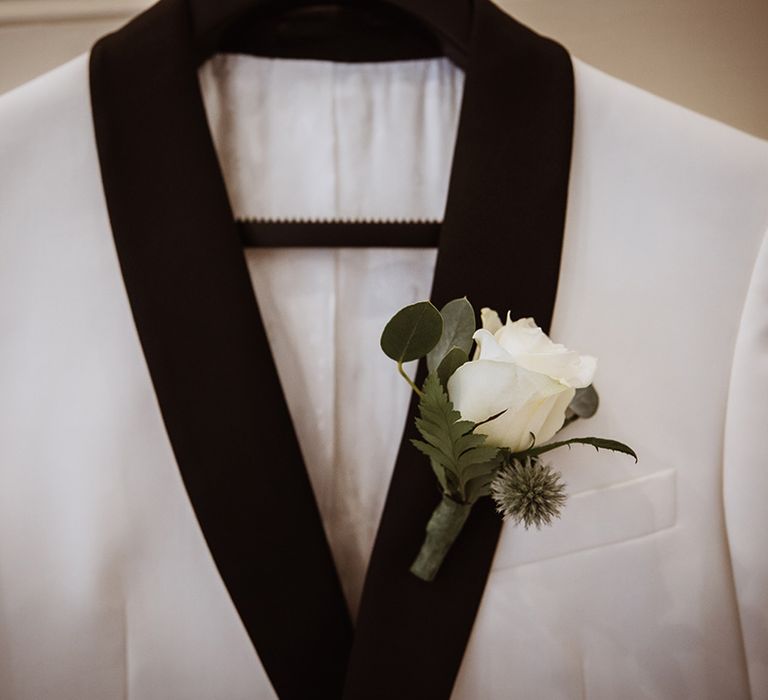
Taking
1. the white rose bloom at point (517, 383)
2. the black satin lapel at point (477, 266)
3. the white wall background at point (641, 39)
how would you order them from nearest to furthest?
the white rose bloom at point (517, 383) → the black satin lapel at point (477, 266) → the white wall background at point (641, 39)

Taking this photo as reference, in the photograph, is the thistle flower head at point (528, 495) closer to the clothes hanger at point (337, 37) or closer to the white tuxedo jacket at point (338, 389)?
the white tuxedo jacket at point (338, 389)

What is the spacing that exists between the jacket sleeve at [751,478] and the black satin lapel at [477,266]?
171 millimetres

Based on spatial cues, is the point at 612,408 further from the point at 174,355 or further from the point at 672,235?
the point at 174,355

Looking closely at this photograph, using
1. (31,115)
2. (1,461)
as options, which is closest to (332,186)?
(31,115)

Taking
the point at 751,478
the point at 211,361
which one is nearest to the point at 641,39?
the point at 751,478

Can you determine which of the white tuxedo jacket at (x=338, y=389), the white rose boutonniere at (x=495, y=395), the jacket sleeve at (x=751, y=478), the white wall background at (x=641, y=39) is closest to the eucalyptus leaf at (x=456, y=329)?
the white rose boutonniere at (x=495, y=395)

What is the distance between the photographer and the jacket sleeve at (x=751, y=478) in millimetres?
495

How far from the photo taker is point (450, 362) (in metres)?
0.38

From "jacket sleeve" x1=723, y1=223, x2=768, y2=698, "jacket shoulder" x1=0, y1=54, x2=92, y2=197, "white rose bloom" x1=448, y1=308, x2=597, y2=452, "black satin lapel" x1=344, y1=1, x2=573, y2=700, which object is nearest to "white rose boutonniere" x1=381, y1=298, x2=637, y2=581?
"white rose bloom" x1=448, y1=308, x2=597, y2=452

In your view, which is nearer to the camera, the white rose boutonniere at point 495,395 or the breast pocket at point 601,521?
the white rose boutonniere at point 495,395

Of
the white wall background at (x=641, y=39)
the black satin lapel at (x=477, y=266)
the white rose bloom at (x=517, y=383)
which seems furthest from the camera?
the white wall background at (x=641, y=39)

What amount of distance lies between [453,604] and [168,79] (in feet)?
1.60

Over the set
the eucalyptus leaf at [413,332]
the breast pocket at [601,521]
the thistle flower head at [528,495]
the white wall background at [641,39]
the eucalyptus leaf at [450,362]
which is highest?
the white wall background at [641,39]

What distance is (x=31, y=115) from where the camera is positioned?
50 cm
